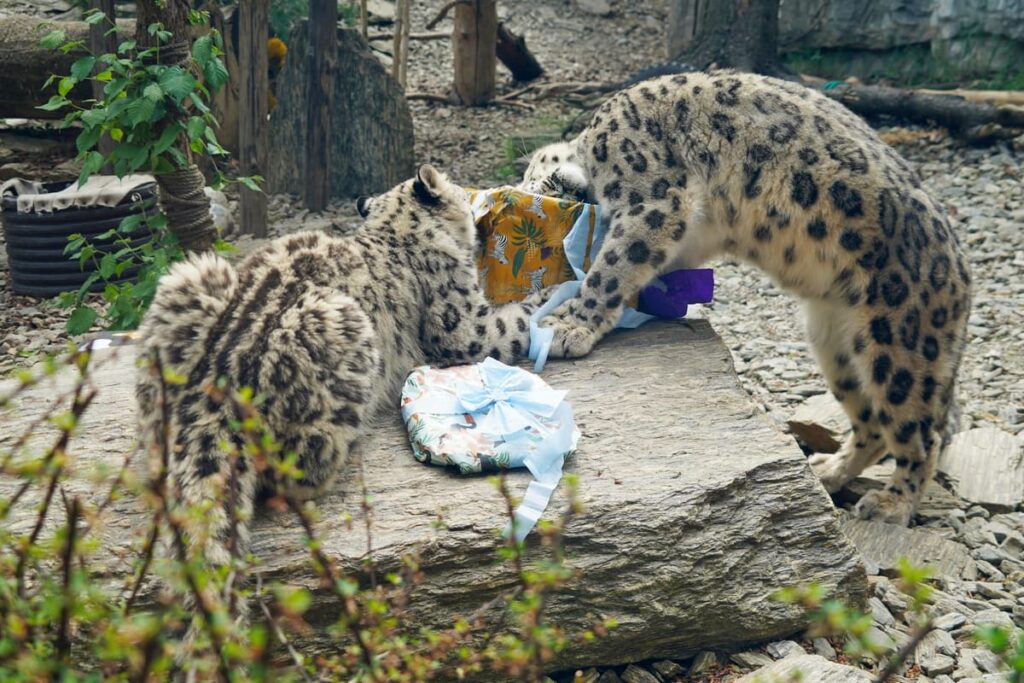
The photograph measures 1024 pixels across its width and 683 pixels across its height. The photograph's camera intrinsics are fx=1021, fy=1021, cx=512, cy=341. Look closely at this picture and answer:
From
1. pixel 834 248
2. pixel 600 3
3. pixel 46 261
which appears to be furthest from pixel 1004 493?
pixel 600 3

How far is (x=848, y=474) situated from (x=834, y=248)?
1.32 metres

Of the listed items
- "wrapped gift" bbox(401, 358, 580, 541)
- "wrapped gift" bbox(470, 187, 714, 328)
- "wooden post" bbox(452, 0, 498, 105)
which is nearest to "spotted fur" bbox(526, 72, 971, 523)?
"wrapped gift" bbox(470, 187, 714, 328)

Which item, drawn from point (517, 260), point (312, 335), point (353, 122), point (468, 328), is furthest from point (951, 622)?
point (353, 122)

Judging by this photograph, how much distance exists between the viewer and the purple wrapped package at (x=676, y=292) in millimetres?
5348

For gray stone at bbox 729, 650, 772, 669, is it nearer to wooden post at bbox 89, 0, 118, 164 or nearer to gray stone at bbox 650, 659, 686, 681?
gray stone at bbox 650, 659, 686, 681

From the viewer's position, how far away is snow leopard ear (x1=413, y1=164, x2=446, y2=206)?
499 centimetres

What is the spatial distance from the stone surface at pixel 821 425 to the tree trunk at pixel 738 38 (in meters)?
5.97

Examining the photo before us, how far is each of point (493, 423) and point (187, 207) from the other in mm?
2619

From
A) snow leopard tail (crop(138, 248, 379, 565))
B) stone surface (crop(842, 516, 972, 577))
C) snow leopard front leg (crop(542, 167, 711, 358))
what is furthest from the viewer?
snow leopard front leg (crop(542, 167, 711, 358))

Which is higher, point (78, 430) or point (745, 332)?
point (78, 430)

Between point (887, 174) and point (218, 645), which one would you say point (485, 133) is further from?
point (218, 645)

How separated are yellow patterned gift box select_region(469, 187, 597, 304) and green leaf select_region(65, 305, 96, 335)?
7.26ft

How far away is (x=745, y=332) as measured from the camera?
784 centimetres

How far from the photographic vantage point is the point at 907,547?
484 cm
